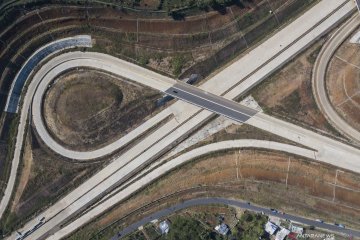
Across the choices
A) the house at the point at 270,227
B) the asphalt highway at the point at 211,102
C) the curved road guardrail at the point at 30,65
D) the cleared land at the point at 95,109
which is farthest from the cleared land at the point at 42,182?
the house at the point at 270,227

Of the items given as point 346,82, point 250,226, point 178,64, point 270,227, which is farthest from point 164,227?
point 346,82

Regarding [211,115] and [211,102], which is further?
[211,102]

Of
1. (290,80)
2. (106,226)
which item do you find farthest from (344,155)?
(106,226)

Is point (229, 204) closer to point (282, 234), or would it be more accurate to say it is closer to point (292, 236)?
point (282, 234)

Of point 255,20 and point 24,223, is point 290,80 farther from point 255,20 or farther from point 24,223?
point 24,223

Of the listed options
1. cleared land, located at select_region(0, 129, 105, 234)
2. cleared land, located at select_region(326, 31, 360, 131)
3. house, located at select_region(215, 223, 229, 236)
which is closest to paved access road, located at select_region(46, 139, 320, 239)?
cleared land, located at select_region(0, 129, 105, 234)

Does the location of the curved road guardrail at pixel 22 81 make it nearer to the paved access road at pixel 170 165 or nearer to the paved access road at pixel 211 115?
the paved access road at pixel 211 115
